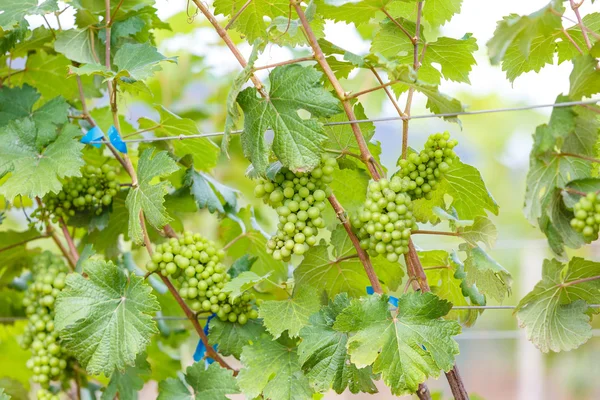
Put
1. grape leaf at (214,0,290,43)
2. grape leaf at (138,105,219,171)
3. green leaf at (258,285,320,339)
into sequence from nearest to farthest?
green leaf at (258,285,320,339) → grape leaf at (214,0,290,43) → grape leaf at (138,105,219,171)

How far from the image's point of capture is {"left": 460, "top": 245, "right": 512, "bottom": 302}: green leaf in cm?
99

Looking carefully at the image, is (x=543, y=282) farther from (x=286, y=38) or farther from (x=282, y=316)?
(x=286, y=38)

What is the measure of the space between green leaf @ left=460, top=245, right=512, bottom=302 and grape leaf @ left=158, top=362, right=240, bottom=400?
455 millimetres

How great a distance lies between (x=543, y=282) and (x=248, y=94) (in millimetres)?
527

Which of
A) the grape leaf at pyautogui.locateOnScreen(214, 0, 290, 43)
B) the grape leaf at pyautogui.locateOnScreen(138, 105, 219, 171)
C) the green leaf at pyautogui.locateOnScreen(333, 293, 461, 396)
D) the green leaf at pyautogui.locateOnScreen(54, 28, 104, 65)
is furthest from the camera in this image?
the grape leaf at pyautogui.locateOnScreen(138, 105, 219, 171)

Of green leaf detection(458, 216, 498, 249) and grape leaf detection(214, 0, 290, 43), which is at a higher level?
grape leaf detection(214, 0, 290, 43)

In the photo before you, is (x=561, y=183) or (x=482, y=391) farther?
(x=482, y=391)

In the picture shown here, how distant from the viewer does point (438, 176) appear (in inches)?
38.5

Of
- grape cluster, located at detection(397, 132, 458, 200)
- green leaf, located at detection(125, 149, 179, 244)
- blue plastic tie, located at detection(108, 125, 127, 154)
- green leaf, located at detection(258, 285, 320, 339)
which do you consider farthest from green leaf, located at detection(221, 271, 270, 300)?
blue plastic tie, located at detection(108, 125, 127, 154)

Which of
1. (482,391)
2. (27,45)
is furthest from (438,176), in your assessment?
(482,391)

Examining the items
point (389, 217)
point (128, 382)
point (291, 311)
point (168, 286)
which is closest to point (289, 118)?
point (389, 217)

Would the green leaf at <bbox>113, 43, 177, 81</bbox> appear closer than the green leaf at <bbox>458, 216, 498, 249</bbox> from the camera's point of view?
No

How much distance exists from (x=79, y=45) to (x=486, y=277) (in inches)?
34.9

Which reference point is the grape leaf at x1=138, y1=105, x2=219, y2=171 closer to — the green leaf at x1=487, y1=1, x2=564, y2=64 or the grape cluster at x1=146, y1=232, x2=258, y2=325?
the grape cluster at x1=146, y1=232, x2=258, y2=325
